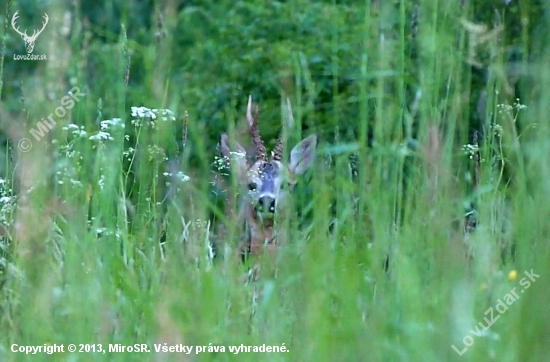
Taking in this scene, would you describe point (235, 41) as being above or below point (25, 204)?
above

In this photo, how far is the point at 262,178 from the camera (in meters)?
4.70

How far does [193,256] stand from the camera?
278 centimetres

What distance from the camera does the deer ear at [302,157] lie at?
178 inches

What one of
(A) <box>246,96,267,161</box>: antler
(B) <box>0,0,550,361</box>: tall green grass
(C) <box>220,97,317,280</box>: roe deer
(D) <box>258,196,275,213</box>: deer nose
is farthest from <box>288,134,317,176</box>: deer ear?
(B) <box>0,0,550,361</box>: tall green grass

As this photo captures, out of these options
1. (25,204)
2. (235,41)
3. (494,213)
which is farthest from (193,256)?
(235,41)

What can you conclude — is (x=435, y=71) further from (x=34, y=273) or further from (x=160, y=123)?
(x=34, y=273)

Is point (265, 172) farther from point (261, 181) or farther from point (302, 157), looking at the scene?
point (302, 157)

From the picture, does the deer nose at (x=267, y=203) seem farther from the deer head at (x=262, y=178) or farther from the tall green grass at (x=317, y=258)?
the tall green grass at (x=317, y=258)

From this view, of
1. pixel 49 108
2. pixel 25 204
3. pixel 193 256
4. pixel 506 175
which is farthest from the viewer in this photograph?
pixel 506 175

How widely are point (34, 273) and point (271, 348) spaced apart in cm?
78

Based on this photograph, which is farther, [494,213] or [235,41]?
[235,41]

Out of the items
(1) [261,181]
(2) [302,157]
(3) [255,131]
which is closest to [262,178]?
(1) [261,181]

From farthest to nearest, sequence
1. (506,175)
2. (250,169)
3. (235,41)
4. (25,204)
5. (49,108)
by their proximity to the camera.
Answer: (235,41), (250,169), (506,175), (49,108), (25,204)

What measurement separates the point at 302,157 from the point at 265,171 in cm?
33
